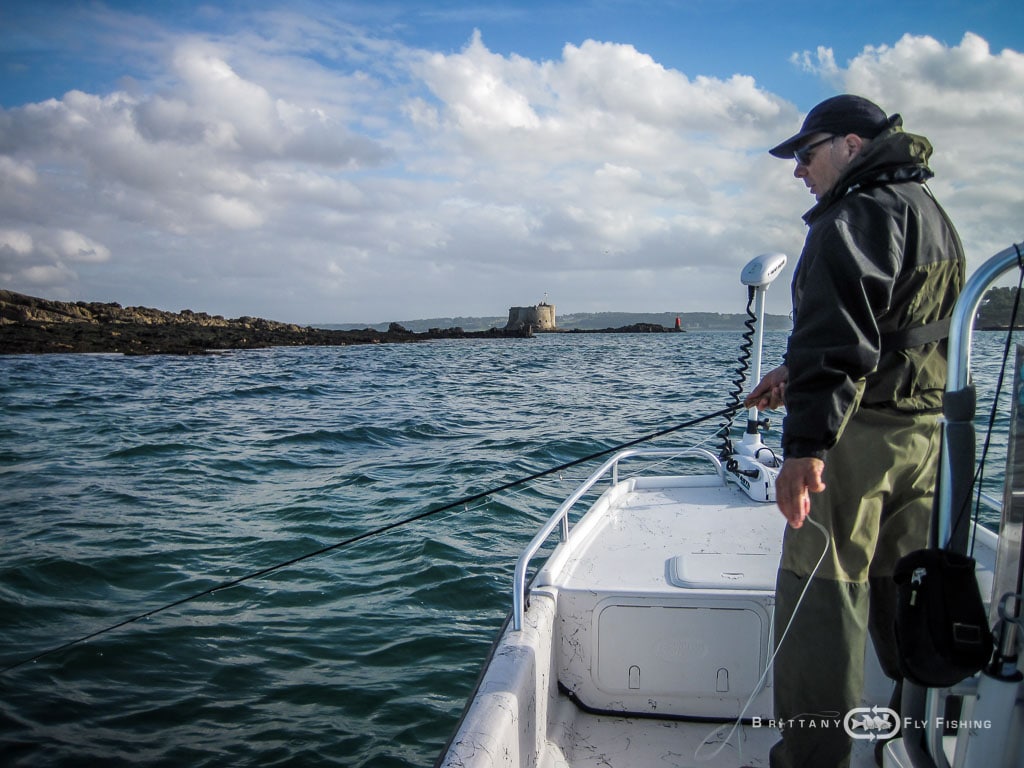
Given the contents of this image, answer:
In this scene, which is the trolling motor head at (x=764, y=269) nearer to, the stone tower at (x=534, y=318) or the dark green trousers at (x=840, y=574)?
the dark green trousers at (x=840, y=574)

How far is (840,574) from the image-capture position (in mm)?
2176

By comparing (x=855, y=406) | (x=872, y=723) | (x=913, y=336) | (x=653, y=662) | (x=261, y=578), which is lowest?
(x=261, y=578)

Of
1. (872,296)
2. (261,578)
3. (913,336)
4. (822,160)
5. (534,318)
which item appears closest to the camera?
(872,296)

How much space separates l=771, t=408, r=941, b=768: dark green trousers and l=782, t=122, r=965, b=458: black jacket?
116 mm

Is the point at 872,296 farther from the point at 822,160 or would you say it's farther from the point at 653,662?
the point at 653,662

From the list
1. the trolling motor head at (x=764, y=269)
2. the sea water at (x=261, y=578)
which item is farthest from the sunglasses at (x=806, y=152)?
the trolling motor head at (x=764, y=269)

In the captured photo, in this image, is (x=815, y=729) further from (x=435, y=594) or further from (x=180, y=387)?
(x=180, y=387)

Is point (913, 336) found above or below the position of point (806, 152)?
below

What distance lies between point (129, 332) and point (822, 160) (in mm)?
56497

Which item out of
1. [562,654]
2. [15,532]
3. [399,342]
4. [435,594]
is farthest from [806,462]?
[399,342]

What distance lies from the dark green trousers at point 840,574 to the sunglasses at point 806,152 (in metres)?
0.87

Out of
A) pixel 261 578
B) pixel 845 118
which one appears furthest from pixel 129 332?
pixel 845 118

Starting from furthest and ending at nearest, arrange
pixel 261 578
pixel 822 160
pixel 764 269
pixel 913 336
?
1. pixel 261 578
2. pixel 764 269
3. pixel 822 160
4. pixel 913 336

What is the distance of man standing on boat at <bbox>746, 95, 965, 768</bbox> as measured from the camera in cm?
197
